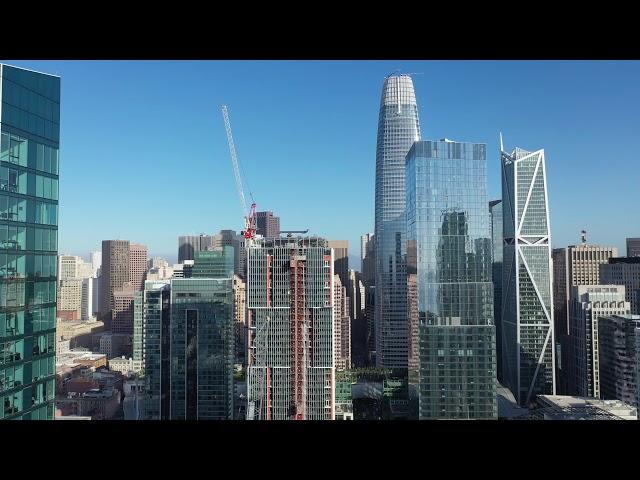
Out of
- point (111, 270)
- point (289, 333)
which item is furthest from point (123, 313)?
point (289, 333)

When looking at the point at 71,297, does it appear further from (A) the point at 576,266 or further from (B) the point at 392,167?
(A) the point at 576,266

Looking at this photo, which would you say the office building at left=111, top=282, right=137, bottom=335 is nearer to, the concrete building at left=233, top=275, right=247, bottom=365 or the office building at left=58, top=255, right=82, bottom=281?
the office building at left=58, top=255, right=82, bottom=281

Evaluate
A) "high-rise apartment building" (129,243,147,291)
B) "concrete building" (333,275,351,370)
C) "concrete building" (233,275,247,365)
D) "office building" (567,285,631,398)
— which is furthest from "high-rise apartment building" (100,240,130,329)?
"office building" (567,285,631,398)

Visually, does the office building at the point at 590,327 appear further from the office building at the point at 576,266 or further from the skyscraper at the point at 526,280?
the office building at the point at 576,266

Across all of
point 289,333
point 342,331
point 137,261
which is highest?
point 137,261

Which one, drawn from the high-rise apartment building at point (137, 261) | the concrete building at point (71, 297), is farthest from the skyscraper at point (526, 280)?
the concrete building at point (71, 297)
